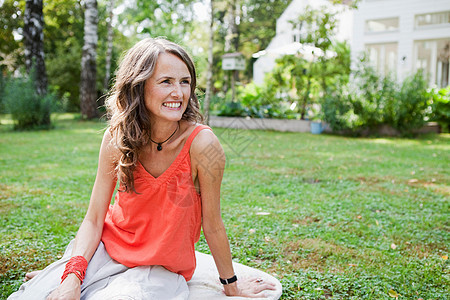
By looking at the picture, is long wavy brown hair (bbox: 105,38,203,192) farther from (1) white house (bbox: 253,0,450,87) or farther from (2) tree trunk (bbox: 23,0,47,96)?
(1) white house (bbox: 253,0,450,87)

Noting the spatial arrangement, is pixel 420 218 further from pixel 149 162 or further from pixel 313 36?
pixel 313 36

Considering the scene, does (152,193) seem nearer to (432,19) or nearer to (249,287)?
(249,287)

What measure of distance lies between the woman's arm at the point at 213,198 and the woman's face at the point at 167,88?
0.55 feet

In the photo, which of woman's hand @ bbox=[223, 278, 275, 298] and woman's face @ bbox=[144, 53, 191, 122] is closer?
woman's face @ bbox=[144, 53, 191, 122]

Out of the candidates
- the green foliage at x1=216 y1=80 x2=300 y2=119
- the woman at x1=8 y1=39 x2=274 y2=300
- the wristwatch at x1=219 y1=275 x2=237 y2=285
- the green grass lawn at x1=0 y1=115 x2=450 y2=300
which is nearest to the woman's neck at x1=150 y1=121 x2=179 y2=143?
the woman at x1=8 y1=39 x2=274 y2=300

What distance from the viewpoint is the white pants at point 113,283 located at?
1.59 meters

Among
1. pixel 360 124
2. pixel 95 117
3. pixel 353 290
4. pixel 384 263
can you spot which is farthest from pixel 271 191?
pixel 95 117

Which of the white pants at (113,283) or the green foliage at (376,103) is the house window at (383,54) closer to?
the green foliage at (376,103)

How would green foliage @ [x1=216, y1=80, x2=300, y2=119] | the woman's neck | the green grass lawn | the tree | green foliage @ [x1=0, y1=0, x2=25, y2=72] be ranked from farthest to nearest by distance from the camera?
green foliage @ [x1=0, y1=0, x2=25, y2=72] → green foliage @ [x1=216, y1=80, x2=300, y2=119] → the tree → the green grass lawn → the woman's neck

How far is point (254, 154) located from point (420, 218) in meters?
3.67

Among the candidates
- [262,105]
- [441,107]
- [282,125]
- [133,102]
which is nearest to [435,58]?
[441,107]

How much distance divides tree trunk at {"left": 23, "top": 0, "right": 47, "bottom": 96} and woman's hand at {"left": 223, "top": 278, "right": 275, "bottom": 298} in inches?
382

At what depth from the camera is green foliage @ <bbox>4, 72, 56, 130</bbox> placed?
956cm

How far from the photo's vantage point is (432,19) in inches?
558
